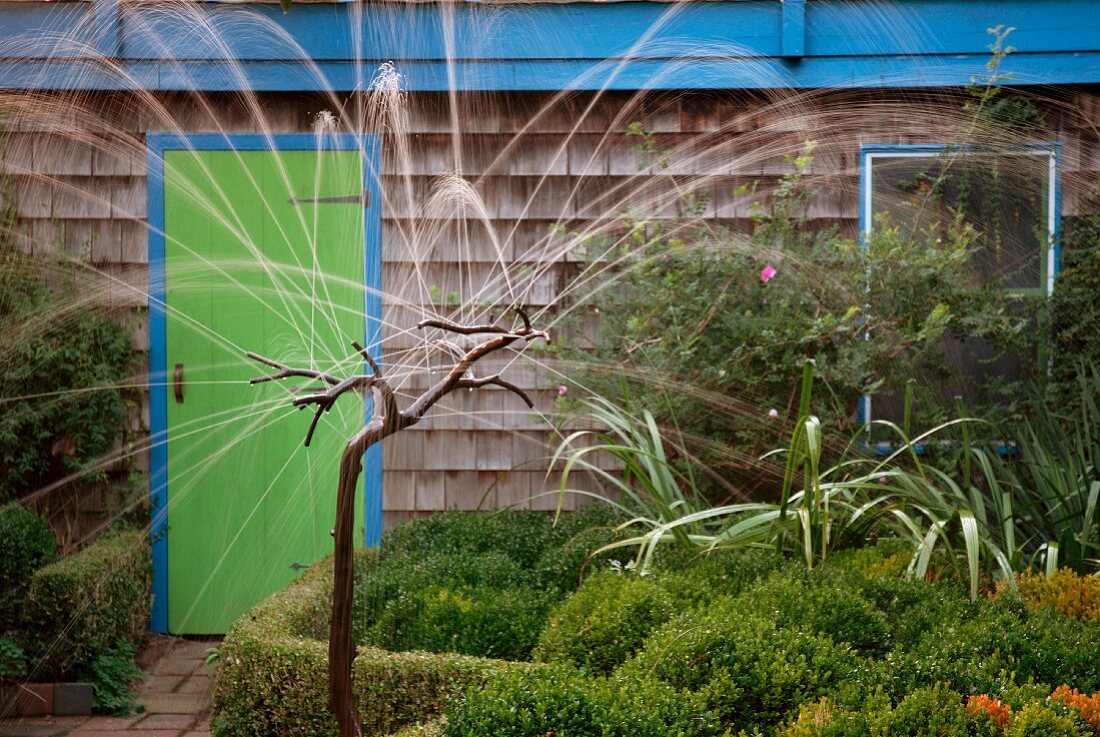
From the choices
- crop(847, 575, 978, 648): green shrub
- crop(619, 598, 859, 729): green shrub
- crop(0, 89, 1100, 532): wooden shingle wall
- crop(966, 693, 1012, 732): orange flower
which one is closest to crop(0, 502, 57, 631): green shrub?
crop(0, 89, 1100, 532): wooden shingle wall

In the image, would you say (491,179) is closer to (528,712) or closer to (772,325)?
(772,325)

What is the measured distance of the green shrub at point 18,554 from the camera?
173 inches

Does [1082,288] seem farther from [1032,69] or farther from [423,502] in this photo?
[423,502]

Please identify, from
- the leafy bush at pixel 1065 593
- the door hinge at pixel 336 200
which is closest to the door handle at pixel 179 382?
the door hinge at pixel 336 200

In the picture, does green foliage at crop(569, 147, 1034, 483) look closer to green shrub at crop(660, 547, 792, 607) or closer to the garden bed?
the garden bed

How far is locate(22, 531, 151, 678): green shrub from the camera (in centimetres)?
429

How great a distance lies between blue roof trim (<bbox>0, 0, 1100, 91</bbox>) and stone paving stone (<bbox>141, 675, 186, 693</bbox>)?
2.82 m

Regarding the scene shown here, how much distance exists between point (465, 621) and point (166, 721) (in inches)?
69.1

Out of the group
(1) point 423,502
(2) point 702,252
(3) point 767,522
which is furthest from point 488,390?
(3) point 767,522

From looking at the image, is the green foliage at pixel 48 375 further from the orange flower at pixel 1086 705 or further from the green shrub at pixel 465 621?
the orange flower at pixel 1086 705

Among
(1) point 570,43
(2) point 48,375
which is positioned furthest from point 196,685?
(1) point 570,43

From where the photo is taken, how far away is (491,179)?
525 centimetres

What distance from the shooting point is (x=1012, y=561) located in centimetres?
346

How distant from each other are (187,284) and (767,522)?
3.17 meters
